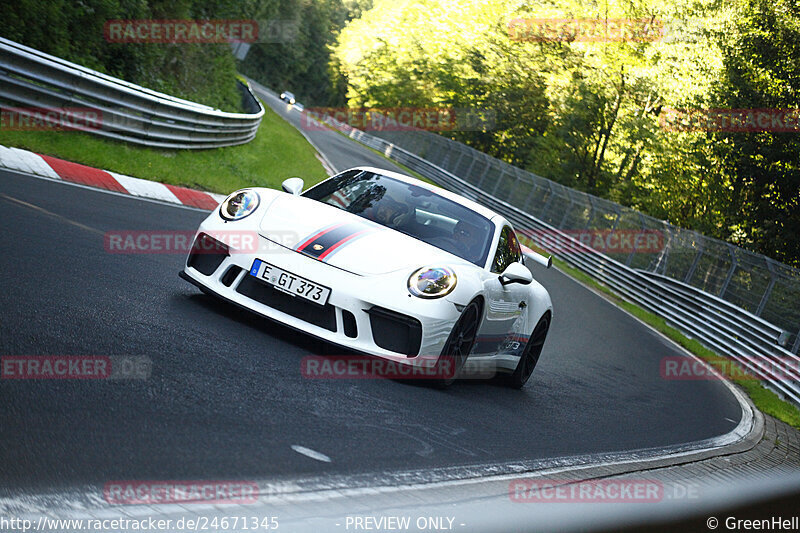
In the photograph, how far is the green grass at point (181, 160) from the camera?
1234 cm

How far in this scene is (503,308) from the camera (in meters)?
6.83

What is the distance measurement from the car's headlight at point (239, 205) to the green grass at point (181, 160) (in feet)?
20.6

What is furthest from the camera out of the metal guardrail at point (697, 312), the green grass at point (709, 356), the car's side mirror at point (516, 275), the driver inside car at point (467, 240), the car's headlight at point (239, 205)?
the metal guardrail at point (697, 312)

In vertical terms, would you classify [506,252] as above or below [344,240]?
above

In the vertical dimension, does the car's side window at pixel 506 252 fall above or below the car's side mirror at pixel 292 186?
above

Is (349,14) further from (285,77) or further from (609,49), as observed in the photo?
(609,49)

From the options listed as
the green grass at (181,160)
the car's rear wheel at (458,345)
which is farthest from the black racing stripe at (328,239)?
the green grass at (181,160)

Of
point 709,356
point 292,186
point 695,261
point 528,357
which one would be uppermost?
point 695,261

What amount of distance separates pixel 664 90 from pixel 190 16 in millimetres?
16621

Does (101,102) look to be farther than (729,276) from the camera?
No

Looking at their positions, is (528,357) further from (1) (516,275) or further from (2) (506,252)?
(1) (516,275)

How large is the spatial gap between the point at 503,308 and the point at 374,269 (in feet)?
4.86

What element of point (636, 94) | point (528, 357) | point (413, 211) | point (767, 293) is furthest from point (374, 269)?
point (636, 94)

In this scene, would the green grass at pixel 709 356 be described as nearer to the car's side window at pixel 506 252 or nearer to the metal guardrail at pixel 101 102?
the car's side window at pixel 506 252
